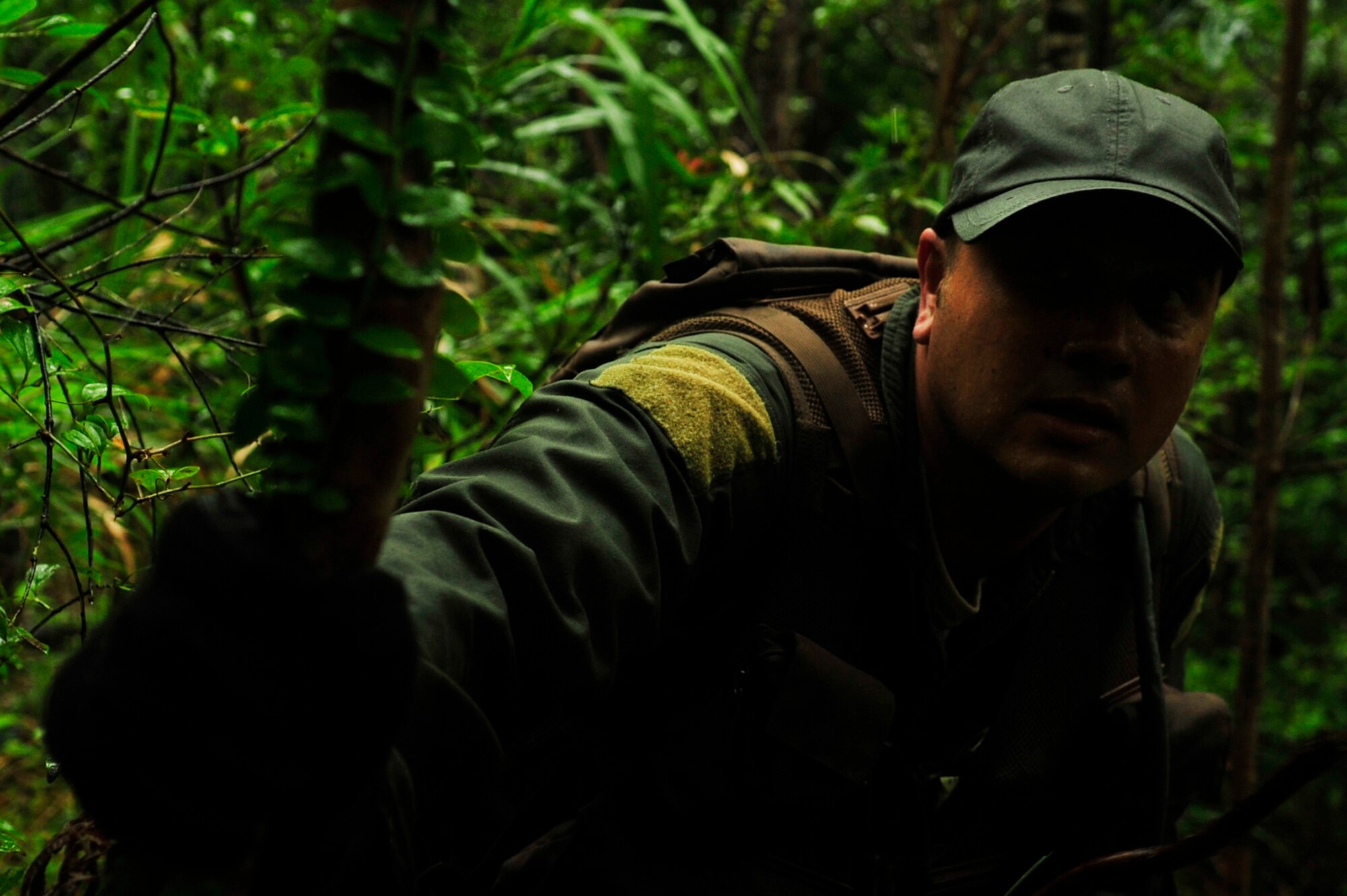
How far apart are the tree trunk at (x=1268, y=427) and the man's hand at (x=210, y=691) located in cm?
312

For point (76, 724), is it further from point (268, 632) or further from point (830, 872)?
point (830, 872)

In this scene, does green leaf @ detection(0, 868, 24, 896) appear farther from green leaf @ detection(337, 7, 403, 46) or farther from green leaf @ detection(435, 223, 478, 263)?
green leaf @ detection(337, 7, 403, 46)

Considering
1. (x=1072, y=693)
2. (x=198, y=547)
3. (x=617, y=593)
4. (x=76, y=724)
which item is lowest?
(x=1072, y=693)

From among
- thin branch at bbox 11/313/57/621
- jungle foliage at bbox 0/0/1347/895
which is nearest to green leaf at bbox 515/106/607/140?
jungle foliage at bbox 0/0/1347/895

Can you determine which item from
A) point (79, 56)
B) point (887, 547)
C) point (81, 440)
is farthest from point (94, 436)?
point (887, 547)

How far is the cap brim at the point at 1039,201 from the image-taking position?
1.62 metres

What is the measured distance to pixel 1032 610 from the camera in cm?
199

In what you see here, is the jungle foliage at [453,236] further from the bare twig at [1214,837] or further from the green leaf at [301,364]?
the bare twig at [1214,837]

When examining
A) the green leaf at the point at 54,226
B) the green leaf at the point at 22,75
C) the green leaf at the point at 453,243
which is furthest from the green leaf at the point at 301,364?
the green leaf at the point at 54,226

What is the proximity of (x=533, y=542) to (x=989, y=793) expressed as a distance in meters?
1.15

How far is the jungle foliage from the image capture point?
1.02 metres

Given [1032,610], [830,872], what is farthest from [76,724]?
[1032,610]

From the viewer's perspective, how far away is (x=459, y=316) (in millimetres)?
836

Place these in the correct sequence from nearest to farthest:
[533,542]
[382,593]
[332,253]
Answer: [332,253] < [382,593] < [533,542]
